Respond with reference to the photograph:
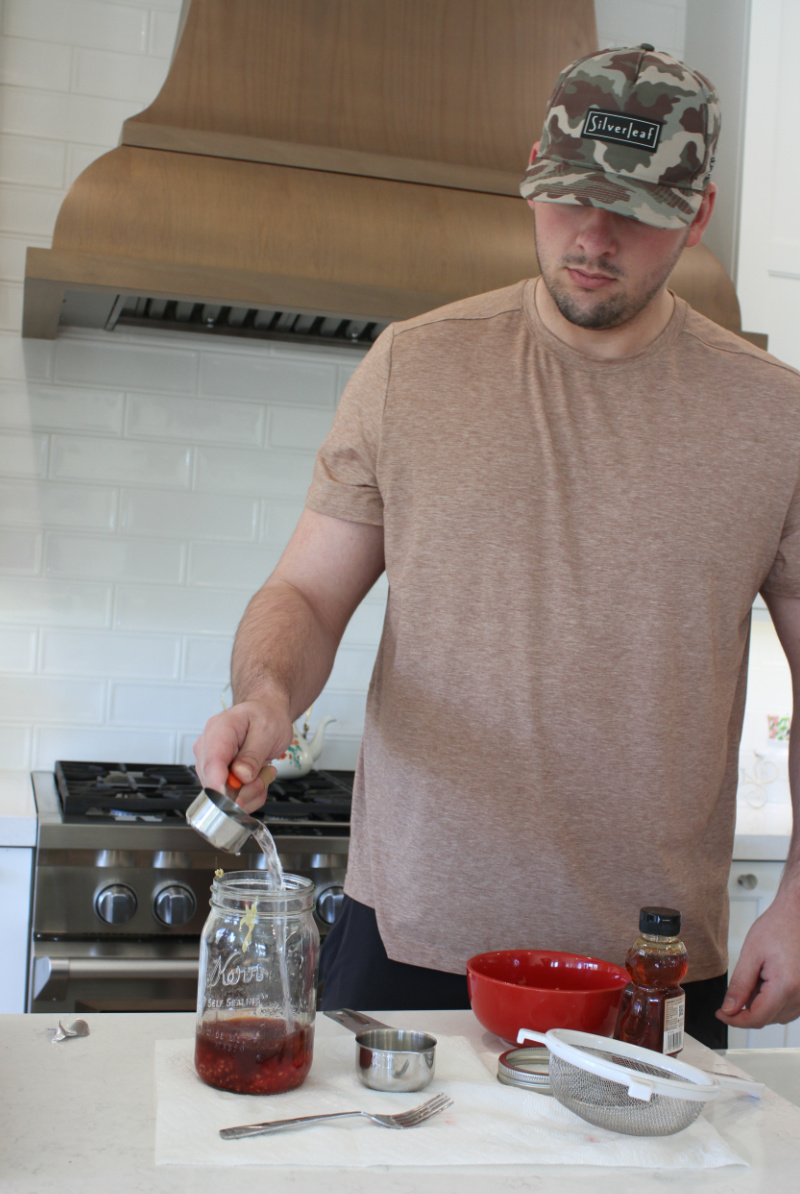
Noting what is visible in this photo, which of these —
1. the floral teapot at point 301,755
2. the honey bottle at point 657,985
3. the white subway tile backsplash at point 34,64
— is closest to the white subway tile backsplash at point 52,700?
the floral teapot at point 301,755


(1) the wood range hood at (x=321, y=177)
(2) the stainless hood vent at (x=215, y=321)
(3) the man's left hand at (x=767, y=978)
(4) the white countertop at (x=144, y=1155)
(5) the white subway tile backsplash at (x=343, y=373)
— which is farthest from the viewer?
(5) the white subway tile backsplash at (x=343, y=373)

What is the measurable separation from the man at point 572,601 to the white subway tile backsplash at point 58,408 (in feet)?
4.27

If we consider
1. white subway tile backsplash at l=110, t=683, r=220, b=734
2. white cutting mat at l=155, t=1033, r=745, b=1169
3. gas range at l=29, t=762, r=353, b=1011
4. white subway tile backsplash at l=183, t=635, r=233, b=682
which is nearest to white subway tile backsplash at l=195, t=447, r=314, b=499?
white subway tile backsplash at l=183, t=635, r=233, b=682

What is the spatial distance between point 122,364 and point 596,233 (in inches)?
58.8

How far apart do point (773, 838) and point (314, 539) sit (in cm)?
123

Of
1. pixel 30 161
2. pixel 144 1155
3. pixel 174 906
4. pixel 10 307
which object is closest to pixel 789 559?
pixel 144 1155

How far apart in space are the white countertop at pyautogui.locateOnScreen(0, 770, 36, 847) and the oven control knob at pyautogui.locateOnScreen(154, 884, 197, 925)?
23 centimetres

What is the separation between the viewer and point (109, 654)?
2.55 meters

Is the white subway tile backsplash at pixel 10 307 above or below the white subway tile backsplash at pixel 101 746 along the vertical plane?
above

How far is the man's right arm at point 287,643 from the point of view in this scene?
980 mm

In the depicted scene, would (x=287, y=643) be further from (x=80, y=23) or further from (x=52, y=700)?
(x=80, y=23)

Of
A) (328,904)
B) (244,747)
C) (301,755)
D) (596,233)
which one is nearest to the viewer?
(244,747)

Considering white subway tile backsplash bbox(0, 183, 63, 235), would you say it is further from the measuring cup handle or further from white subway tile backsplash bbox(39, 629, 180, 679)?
the measuring cup handle

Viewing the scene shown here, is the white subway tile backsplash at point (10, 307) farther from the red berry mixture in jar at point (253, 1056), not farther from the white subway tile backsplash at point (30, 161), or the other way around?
the red berry mixture in jar at point (253, 1056)
